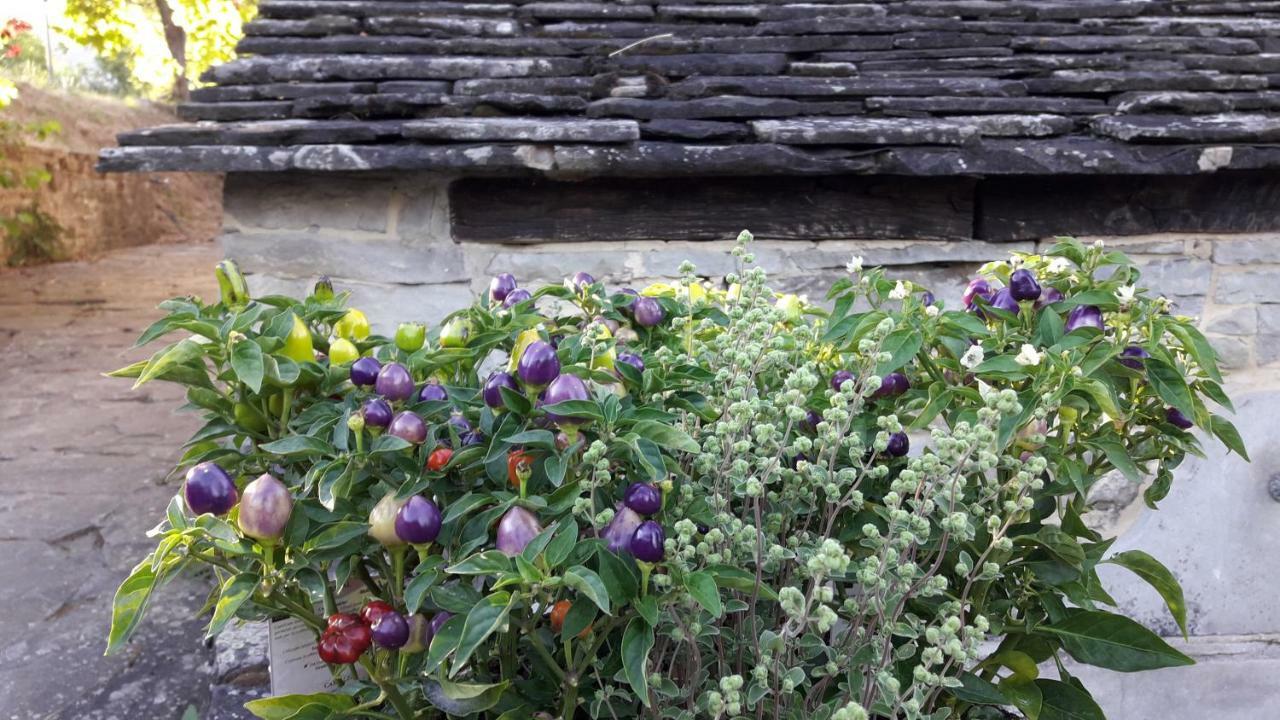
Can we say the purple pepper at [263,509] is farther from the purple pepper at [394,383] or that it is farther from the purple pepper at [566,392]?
the purple pepper at [566,392]

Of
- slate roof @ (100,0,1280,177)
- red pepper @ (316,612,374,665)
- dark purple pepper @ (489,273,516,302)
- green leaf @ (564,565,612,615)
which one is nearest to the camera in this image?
green leaf @ (564,565,612,615)

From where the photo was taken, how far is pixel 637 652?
91 cm

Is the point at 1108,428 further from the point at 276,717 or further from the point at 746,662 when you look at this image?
the point at 276,717

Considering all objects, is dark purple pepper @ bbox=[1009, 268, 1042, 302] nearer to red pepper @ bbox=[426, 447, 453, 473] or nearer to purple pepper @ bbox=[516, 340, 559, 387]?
purple pepper @ bbox=[516, 340, 559, 387]

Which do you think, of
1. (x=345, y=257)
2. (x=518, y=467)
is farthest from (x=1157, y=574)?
(x=345, y=257)

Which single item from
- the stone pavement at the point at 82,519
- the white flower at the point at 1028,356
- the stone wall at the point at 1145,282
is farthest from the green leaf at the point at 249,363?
the stone wall at the point at 1145,282

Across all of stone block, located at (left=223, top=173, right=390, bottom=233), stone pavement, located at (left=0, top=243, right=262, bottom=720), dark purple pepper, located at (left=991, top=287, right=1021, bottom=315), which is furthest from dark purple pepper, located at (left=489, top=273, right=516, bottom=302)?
stone block, located at (left=223, top=173, right=390, bottom=233)

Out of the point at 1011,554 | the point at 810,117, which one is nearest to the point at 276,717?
the point at 1011,554

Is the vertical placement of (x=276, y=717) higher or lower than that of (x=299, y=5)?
lower

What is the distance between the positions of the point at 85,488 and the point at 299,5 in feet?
8.52

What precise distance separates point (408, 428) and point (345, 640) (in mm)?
278

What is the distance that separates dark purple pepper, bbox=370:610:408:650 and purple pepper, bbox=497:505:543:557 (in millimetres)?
206

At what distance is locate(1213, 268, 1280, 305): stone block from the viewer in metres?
2.83

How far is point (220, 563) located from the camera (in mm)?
1007
